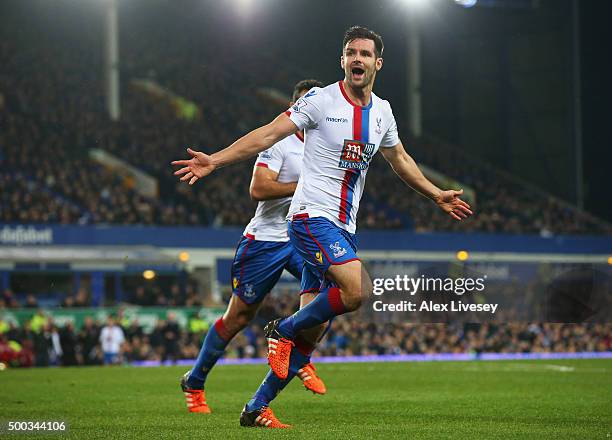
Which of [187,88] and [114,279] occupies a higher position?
[187,88]

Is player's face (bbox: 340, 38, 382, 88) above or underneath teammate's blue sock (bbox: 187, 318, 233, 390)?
above

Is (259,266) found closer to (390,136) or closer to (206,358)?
(206,358)

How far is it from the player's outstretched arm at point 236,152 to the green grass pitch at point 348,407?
1547 mm

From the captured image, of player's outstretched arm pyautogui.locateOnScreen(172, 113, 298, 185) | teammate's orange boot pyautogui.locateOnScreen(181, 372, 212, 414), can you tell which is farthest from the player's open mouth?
teammate's orange boot pyautogui.locateOnScreen(181, 372, 212, 414)

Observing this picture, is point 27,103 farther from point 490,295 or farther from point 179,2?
point 490,295

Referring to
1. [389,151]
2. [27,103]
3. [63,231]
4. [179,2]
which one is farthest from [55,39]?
[389,151]

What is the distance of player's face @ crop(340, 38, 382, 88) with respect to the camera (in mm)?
7137

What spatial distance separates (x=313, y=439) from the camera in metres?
6.38

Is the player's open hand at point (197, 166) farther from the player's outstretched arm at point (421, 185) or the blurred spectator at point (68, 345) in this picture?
the blurred spectator at point (68, 345)

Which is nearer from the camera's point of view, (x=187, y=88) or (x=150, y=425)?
(x=150, y=425)

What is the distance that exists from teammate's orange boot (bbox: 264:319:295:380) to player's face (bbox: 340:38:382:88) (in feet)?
5.43

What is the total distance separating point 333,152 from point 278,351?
4.31ft

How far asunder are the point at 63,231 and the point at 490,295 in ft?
39.4

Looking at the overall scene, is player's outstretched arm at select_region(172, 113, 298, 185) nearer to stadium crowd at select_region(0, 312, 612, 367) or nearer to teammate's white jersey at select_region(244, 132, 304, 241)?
teammate's white jersey at select_region(244, 132, 304, 241)
